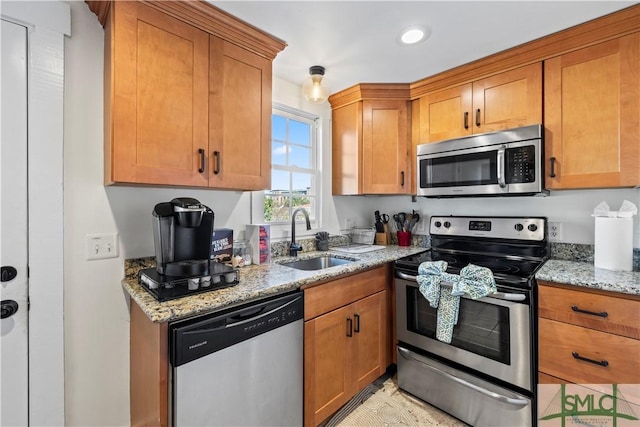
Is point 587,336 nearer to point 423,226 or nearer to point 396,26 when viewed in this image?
point 423,226

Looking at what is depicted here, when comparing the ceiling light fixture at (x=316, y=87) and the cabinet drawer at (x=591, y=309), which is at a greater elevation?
the ceiling light fixture at (x=316, y=87)

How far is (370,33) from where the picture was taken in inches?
65.5

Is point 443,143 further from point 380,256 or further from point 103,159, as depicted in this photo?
point 103,159

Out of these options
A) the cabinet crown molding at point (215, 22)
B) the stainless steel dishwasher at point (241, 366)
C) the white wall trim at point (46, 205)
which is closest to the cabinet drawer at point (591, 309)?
→ the stainless steel dishwasher at point (241, 366)

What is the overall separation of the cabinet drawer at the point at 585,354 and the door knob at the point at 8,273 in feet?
8.04

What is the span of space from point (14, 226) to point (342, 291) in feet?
5.07

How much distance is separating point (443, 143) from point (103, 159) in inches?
84.6

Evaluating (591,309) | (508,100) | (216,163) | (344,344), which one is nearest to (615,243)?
(591,309)

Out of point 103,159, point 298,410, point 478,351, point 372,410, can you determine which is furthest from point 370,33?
point 372,410

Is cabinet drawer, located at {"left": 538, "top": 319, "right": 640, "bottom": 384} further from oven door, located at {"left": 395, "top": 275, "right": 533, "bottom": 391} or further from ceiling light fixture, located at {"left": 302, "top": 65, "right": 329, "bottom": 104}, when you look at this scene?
ceiling light fixture, located at {"left": 302, "top": 65, "right": 329, "bottom": 104}

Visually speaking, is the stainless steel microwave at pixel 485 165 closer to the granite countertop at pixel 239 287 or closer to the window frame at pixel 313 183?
the granite countertop at pixel 239 287

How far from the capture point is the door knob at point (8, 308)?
118 centimetres

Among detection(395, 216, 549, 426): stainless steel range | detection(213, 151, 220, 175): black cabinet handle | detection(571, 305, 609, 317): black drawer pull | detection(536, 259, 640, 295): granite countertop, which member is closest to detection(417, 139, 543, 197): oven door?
detection(395, 216, 549, 426): stainless steel range
